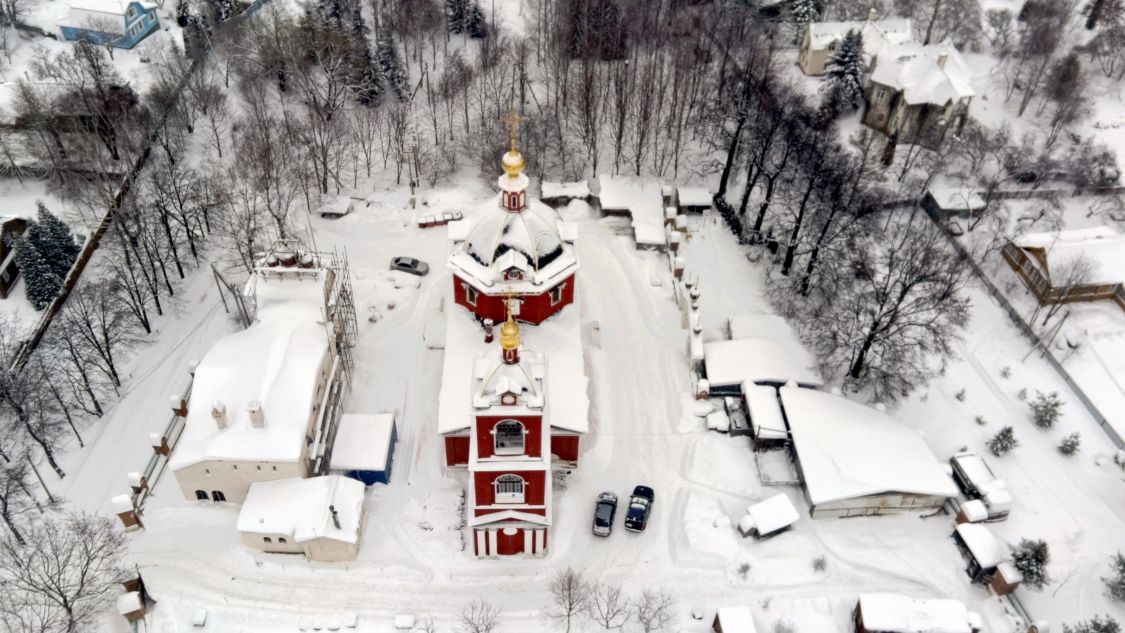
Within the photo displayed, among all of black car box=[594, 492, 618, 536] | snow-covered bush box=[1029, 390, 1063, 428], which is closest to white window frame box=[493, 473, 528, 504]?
black car box=[594, 492, 618, 536]

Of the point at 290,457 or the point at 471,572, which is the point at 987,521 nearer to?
the point at 471,572

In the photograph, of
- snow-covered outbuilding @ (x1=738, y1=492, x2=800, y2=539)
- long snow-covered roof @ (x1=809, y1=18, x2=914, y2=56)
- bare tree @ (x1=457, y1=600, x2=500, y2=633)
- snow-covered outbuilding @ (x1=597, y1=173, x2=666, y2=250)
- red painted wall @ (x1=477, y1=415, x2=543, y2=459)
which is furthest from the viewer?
long snow-covered roof @ (x1=809, y1=18, x2=914, y2=56)

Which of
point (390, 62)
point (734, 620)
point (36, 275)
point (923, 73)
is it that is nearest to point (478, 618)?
point (734, 620)

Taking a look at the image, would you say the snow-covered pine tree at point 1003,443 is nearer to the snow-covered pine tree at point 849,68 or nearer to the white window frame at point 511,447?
the white window frame at point 511,447

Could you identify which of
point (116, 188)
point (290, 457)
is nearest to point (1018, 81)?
point (290, 457)

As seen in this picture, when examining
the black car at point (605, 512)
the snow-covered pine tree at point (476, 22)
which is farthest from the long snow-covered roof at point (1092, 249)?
the snow-covered pine tree at point (476, 22)

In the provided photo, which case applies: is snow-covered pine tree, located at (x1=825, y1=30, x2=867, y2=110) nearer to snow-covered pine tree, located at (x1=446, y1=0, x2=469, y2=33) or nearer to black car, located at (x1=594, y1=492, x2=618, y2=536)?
snow-covered pine tree, located at (x1=446, y1=0, x2=469, y2=33)

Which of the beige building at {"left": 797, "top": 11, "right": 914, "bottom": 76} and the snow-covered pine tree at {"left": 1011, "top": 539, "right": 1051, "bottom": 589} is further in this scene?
the beige building at {"left": 797, "top": 11, "right": 914, "bottom": 76}
